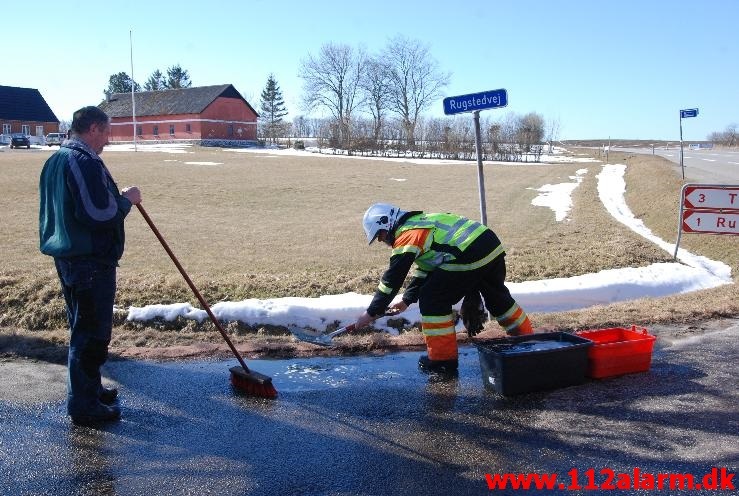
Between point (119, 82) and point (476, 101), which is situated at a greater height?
point (119, 82)

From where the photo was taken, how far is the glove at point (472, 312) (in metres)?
5.97

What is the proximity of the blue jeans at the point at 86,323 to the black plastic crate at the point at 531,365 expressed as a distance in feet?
8.96

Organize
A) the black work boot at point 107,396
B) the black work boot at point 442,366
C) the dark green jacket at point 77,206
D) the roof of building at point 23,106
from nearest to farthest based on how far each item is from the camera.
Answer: the dark green jacket at point 77,206, the black work boot at point 107,396, the black work boot at point 442,366, the roof of building at point 23,106

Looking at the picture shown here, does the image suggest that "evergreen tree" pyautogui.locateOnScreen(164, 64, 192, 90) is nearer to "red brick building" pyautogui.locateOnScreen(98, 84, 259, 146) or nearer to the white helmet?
"red brick building" pyautogui.locateOnScreen(98, 84, 259, 146)

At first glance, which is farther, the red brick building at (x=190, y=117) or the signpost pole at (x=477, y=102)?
the red brick building at (x=190, y=117)

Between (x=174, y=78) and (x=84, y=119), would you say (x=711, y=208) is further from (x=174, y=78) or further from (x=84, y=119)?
(x=174, y=78)

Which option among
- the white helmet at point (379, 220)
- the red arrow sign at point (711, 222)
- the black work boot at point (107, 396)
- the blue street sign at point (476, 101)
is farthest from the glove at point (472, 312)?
the red arrow sign at point (711, 222)

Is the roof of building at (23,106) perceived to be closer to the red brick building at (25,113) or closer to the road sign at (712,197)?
the red brick building at (25,113)

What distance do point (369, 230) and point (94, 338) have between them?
2230 mm

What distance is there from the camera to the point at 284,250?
11.7 meters

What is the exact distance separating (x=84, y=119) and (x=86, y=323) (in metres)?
1.37

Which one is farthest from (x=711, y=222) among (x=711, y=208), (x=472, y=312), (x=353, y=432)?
(x=353, y=432)

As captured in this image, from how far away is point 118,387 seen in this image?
16.6 feet

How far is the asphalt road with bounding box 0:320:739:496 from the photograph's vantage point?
3574 millimetres
